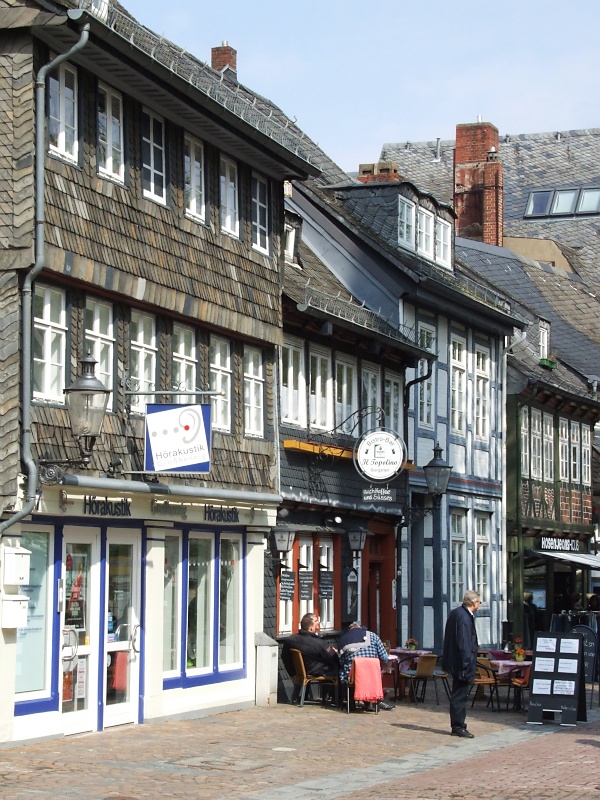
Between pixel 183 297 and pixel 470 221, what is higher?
pixel 470 221

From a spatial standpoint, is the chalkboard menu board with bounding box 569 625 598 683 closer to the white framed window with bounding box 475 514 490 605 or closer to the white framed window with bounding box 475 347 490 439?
the white framed window with bounding box 475 514 490 605

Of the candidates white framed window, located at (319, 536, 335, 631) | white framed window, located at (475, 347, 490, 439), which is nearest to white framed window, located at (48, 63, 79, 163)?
white framed window, located at (319, 536, 335, 631)

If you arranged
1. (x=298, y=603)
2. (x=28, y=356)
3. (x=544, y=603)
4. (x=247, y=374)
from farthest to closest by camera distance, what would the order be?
(x=544, y=603)
(x=298, y=603)
(x=247, y=374)
(x=28, y=356)

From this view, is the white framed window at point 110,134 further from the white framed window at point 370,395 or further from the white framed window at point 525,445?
the white framed window at point 525,445

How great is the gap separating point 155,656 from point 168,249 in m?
4.77

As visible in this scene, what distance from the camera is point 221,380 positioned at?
2066 cm

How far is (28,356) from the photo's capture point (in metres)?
15.6

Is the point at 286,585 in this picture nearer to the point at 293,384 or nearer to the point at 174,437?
the point at 293,384

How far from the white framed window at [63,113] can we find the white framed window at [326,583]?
9.05m

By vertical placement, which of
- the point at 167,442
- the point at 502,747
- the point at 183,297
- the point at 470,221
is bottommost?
the point at 502,747

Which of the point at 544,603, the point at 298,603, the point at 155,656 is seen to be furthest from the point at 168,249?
the point at 544,603

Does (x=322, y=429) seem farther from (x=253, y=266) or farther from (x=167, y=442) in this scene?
(x=167, y=442)

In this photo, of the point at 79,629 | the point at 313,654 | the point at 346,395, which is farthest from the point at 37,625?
the point at 346,395

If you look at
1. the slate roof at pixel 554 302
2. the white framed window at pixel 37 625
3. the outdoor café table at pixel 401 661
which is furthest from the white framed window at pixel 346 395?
the slate roof at pixel 554 302
